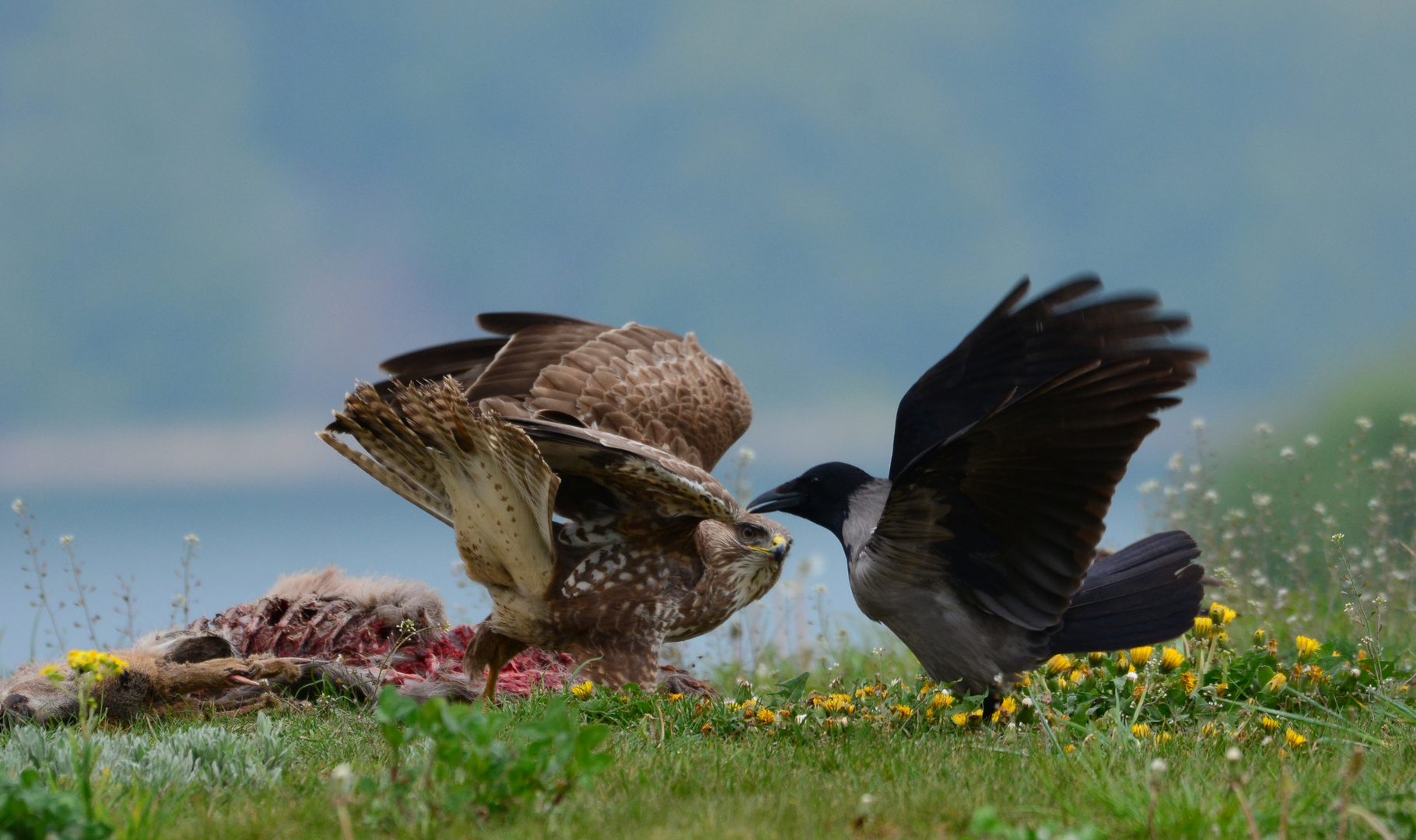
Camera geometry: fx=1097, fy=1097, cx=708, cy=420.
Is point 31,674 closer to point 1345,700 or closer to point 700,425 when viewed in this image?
point 700,425

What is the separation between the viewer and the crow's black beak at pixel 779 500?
4.98m

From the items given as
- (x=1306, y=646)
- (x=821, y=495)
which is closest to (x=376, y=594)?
(x=821, y=495)

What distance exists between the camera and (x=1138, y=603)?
424 cm

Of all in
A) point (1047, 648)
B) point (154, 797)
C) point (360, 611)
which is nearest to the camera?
point (154, 797)

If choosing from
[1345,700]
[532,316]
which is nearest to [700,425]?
[532,316]

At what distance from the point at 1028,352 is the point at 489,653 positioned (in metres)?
2.74

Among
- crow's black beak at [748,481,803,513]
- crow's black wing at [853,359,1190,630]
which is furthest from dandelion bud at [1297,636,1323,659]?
crow's black beak at [748,481,803,513]

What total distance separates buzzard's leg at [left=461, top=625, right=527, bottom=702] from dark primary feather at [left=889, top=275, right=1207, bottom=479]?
1903mm

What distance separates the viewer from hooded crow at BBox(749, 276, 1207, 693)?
3.54 meters

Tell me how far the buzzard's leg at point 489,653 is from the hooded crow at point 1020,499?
1.38 meters

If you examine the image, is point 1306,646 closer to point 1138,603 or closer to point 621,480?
point 1138,603

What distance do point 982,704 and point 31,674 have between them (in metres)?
4.09

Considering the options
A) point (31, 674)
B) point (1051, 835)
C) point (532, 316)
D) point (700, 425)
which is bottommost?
point (1051, 835)

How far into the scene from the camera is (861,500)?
4.73 metres
